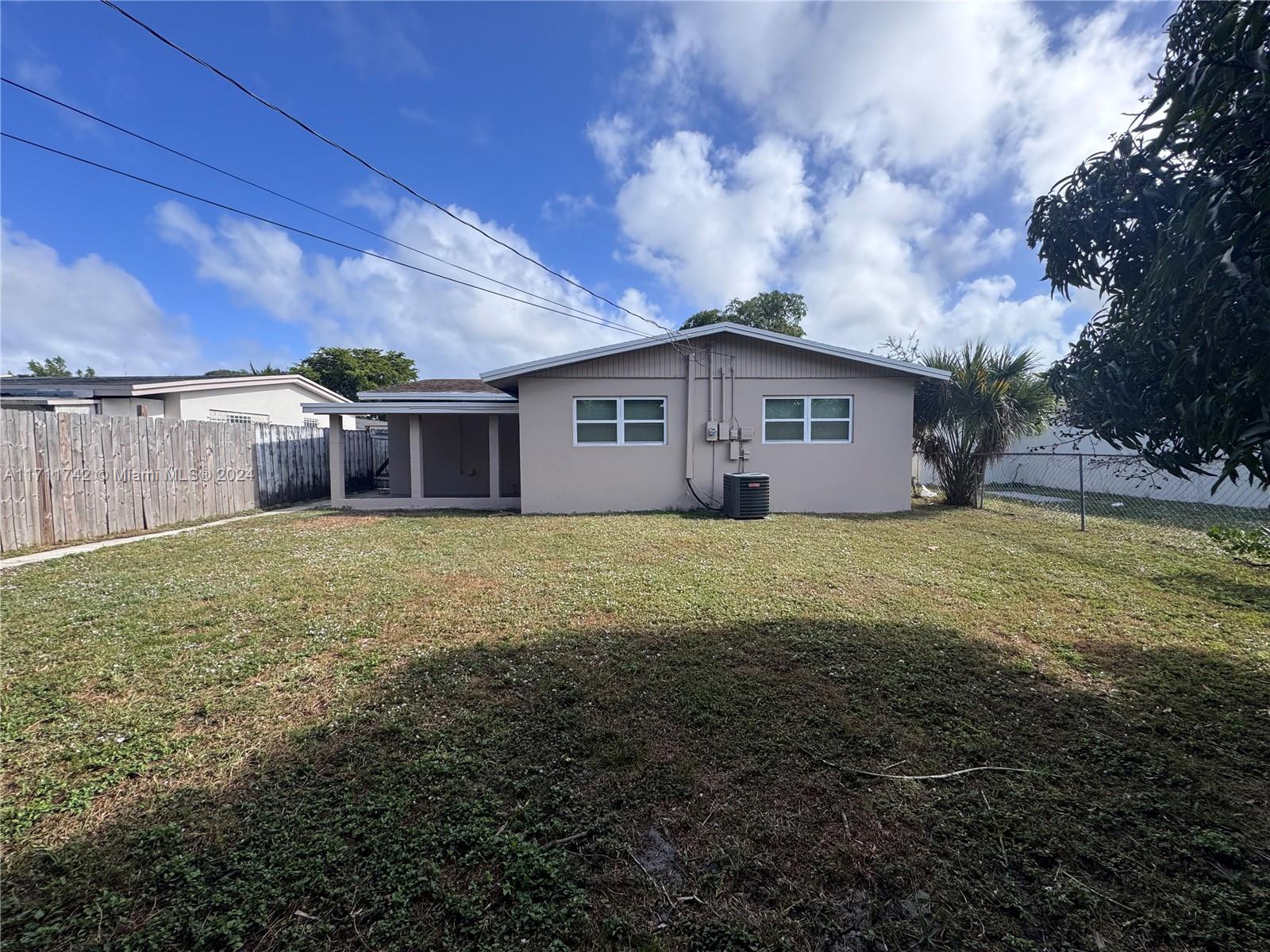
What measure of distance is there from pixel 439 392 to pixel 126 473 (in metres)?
6.34

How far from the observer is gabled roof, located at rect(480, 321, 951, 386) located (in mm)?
10586

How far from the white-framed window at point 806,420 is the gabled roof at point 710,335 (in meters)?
1.01

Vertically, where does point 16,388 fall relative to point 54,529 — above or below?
above

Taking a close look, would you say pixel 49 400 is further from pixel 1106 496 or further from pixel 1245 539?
pixel 1106 496

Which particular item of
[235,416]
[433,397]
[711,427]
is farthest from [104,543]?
[711,427]

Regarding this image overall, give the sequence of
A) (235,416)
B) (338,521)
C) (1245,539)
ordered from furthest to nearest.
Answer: (235,416) → (338,521) → (1245,539)

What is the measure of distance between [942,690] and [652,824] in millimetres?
2215

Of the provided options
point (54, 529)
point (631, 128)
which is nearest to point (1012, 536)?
point (631, 128)

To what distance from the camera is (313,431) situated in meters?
14.6

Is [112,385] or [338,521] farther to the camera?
[112,385]

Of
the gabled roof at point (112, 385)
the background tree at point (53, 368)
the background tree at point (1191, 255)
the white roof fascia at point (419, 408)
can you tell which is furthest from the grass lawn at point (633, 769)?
the background tree at point (53, 368)

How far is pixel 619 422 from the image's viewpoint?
11172 mm

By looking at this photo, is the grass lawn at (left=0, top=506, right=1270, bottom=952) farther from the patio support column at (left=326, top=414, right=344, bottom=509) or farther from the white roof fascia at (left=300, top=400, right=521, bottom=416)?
the patio support column at (left=326, top=414, right=344, bottom=509)

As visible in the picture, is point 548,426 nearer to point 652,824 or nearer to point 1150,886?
point 652,824
